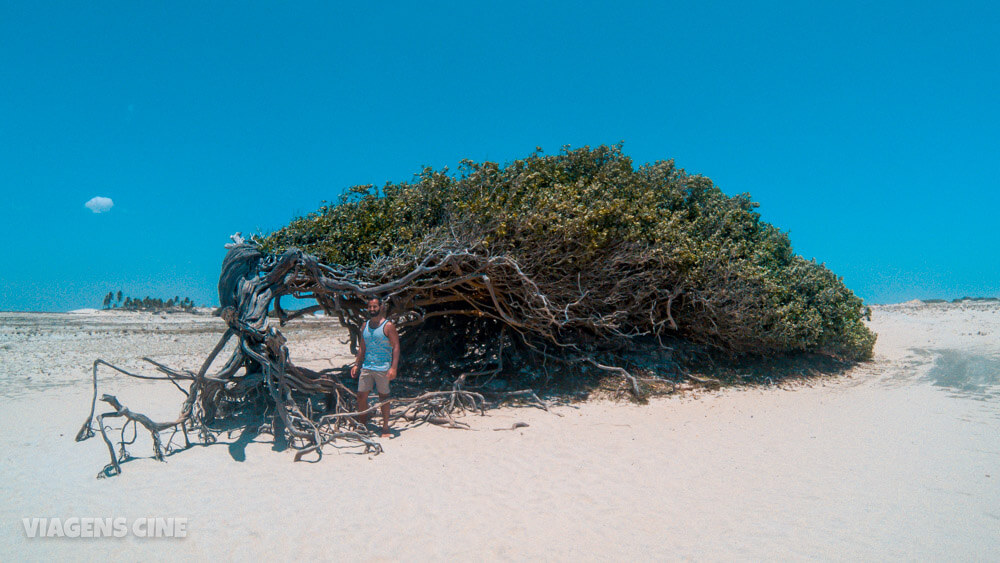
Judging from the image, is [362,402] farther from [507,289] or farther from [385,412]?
[507,289]

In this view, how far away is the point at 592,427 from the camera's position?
23.9 feet

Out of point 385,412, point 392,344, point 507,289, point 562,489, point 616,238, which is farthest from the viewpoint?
point 616,238

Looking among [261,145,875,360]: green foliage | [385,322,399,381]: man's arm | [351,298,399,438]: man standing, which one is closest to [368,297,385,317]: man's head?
[351,298,399,438]: man standing

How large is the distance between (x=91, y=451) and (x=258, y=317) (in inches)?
91.7

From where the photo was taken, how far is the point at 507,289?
881 cm

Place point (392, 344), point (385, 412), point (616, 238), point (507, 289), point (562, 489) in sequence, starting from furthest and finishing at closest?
1. point (616, 238)
2. point (507, 289)
3. point (385, 412)
4. point (392, 344)
5. point (562, 489)

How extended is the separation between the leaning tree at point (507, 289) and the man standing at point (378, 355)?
13.2 inches

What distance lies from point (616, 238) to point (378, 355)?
5147 millimetres

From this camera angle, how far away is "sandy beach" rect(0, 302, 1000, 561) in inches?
143

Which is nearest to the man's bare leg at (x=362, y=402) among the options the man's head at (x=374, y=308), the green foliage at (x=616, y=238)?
the man's head at (x=374, y=308)

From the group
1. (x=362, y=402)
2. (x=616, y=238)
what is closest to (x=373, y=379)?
(x=362, y=402)

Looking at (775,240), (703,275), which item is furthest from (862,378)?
(703,275)

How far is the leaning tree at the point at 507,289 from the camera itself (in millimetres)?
6496

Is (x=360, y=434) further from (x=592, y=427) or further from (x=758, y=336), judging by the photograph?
(x=758, y=336)
